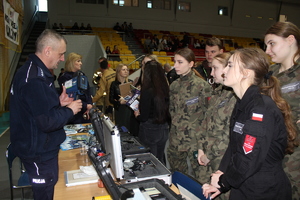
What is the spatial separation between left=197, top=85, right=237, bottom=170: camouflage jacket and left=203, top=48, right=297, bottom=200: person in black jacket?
18.3 inches

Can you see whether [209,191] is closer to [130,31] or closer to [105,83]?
[105,83]

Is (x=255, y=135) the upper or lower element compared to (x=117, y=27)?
lower

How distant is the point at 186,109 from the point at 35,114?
145 cm

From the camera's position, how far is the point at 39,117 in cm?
160

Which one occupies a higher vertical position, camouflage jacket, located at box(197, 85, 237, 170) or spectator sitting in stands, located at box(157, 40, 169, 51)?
spectator sitting in stands, located at box(157, 40, 169, 51)

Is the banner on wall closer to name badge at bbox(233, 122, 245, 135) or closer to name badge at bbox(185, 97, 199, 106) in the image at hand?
name badge at bbox(185, 97, 199, 106)

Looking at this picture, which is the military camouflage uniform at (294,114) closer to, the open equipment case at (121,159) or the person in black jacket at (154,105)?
the open equipment case at (121,159)

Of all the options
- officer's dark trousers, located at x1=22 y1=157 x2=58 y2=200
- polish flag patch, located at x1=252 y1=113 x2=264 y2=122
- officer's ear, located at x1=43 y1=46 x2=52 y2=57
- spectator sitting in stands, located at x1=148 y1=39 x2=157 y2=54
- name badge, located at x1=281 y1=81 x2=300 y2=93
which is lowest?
officer's dark trousers, located at x1=22 y1=157 x2=58 y2=200

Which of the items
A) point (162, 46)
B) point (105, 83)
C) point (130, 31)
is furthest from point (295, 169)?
point (130, 31)

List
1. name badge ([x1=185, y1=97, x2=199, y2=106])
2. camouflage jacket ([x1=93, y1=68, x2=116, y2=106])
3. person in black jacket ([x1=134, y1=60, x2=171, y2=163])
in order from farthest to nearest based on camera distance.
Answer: camouflage jacket ([x1=93, y1=68, x2=116, y2=106]) → person in black jacket ([x1=134, y1=60, x2=171, y2=163]) → name badge ([x1=185, y1=97, x2=199, y2=106])

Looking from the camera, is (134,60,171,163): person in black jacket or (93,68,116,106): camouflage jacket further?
(93,68,116,106): camouflage jacket

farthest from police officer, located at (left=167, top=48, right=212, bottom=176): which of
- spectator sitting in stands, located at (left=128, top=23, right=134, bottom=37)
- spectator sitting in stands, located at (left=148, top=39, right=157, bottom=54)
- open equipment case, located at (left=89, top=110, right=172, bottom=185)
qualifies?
spectator sitting in stands, located at (left=128, top=23, right=134, bottom=37)

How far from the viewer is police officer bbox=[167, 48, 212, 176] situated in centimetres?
248

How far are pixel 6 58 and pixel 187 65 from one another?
6.60 metres
